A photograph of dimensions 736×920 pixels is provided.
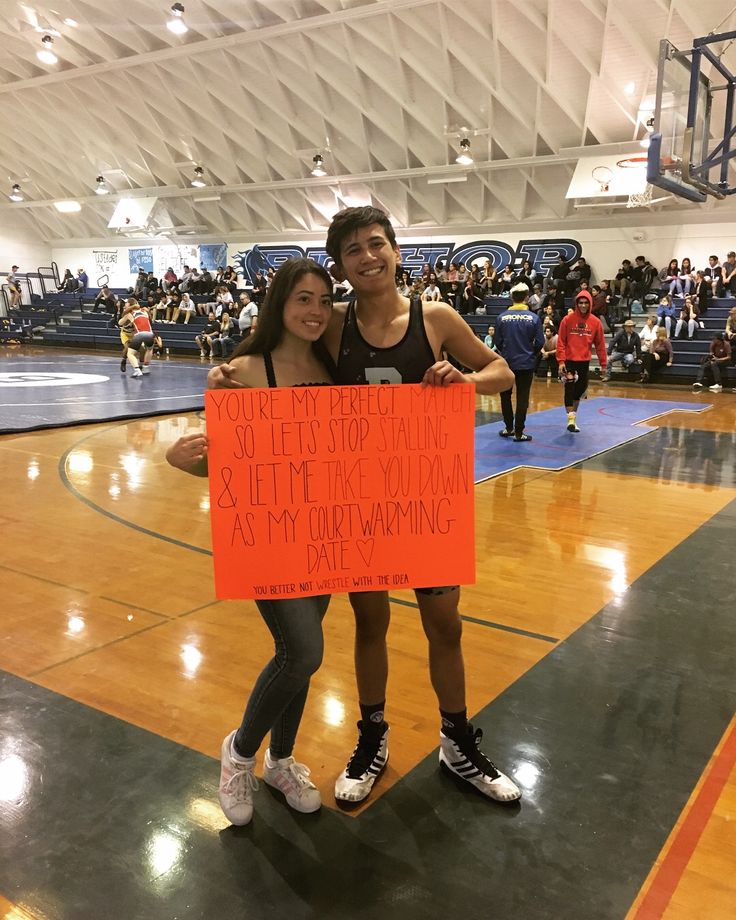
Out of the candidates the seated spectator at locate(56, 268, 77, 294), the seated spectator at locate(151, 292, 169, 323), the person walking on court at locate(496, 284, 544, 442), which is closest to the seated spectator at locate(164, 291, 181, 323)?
the seated spectator at locate(151, 292, 169, 323)

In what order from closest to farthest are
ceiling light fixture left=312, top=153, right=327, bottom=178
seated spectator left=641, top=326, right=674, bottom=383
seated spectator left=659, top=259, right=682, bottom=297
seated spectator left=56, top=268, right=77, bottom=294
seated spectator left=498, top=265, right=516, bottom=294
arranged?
seated spectator left=641, top=326, right=674, bottom=383, seated spectator left=659, top=259, right=682, bottom=297, seated spectator left=498, top=265, right=516, bottom=294, ceiling light fixture left=312, top=153, right=327, bottom=178, seated spectator left=56, top=268, right=77, bottom=294

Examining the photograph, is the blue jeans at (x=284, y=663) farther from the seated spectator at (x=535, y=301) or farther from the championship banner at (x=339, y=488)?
the seated spectator at (x=535, y=301)

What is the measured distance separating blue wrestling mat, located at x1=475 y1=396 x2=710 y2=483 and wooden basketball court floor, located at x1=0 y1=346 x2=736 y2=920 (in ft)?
7.57

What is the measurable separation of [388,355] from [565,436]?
A: 7.18 metres

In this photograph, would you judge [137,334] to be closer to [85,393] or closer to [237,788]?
[85,393]

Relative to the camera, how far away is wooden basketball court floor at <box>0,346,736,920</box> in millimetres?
1917

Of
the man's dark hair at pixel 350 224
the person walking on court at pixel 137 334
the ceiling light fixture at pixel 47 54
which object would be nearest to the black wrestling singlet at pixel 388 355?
the man's dark hair at pixel 350 224

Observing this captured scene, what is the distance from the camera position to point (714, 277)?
1781 centimetres

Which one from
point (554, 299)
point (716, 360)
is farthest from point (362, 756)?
point (554, 299)

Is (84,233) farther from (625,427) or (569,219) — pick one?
(625,427)

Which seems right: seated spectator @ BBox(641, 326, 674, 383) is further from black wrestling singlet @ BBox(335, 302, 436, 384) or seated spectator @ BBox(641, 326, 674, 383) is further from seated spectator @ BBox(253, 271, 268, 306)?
black wrestling singlet @ BBox(335, 302, 436, 384)

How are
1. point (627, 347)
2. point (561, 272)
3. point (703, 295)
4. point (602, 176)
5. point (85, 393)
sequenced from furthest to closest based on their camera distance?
point (561, 272) → point (602, 176) → point (703, 295) → point (627, 347) → point (85, 393)

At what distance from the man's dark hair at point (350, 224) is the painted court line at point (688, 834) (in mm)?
2033

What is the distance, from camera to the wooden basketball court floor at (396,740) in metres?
1.92
